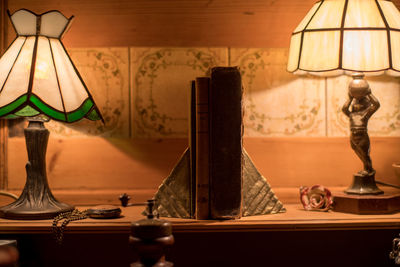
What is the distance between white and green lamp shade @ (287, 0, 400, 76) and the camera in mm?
1265


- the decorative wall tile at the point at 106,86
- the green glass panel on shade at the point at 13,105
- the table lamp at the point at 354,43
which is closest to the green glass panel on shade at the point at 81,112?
the green glass panel on shade at the point at 13,105

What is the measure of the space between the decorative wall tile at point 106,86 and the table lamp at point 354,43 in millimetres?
547

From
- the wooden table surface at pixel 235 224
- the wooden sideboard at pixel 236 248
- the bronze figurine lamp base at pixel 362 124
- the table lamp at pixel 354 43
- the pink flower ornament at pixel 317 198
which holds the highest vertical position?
the table lamp at pixel 354 43

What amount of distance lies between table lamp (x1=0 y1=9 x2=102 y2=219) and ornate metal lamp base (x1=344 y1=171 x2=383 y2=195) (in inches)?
28.9

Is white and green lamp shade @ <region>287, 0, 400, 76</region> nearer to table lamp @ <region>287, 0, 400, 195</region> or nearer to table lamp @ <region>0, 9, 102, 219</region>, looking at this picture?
table lamp @ <region>287, 0, 400, 195</region>

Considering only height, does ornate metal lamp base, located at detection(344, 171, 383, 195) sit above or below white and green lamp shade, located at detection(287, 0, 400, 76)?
below

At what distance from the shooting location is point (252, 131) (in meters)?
1.60

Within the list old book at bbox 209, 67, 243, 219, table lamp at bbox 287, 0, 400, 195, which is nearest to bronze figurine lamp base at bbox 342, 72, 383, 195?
table lamp at bbox 287, 0, 400, 195

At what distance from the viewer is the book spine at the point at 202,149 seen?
1.27 meters

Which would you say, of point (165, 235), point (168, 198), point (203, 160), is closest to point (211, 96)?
point (203, 160)

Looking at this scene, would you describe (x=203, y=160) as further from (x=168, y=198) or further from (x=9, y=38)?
(x=9, y=38)

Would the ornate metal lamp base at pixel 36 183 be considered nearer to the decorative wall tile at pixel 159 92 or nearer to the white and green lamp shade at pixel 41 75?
the white and green lamp shade at pixel 41 75

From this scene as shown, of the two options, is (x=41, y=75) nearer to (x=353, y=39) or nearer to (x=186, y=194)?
(x=186, y=194)

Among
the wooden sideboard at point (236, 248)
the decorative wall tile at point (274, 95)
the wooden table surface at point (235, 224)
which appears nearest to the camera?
the wooden table surface at point (235, 224)
